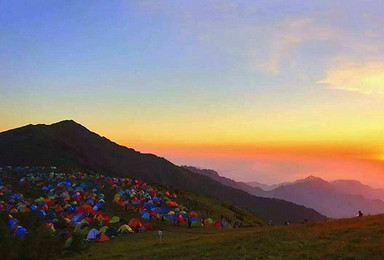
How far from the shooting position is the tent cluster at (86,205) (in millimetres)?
41438

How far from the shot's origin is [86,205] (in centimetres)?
5172

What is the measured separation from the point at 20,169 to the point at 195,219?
48.8 m

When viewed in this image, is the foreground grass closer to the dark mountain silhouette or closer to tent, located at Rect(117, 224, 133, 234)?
tent, located at Rect(117, 224, 133, 234)

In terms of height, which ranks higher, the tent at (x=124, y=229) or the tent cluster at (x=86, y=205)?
the tent cluster at (x=86, y=205)

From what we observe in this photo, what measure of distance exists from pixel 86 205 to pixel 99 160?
131 m

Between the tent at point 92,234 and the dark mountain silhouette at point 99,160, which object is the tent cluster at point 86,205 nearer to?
the tent at point 92,234

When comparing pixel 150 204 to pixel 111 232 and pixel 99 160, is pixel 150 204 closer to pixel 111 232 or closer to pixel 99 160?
pixel 111 232

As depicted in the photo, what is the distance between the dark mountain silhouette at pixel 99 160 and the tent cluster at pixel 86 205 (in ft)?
259

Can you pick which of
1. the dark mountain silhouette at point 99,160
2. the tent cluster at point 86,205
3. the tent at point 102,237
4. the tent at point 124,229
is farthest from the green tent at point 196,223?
the dark mountain silhouette at point 99,160

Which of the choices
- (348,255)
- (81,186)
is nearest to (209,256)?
(348,255)

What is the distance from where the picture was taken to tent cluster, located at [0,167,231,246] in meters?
41.4

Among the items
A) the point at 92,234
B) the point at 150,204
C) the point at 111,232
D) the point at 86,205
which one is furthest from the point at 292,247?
the point at 150,204

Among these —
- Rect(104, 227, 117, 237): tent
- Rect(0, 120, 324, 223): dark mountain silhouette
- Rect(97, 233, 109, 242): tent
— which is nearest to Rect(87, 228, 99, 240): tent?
Rect(97, 233, 109, 242): tent

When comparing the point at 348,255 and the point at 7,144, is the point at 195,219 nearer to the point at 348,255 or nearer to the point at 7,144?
the point at 348,255
